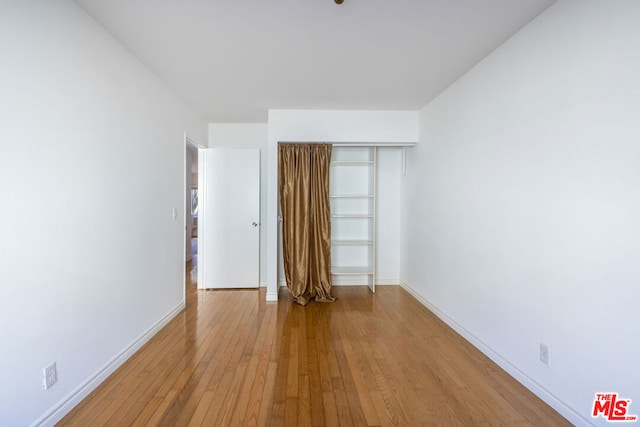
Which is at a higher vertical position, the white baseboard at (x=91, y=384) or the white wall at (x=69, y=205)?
the white wall at (x=69, y=205)

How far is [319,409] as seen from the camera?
5.84 feet

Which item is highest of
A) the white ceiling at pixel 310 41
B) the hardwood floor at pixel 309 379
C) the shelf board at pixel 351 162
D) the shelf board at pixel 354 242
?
the white ceiling at pixel 310 41

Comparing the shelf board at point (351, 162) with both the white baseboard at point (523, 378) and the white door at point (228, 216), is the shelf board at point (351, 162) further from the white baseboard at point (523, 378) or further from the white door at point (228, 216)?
Result: the white baseboard at point (523, 378)

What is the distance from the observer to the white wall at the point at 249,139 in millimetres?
4402

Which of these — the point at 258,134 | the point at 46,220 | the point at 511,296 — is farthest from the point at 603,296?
the point at 258,134

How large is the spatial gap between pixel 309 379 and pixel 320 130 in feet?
9.29

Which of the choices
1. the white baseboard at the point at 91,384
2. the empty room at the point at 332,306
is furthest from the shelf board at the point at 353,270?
the white baseboard at the point at 91,384

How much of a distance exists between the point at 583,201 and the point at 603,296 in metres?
0.51

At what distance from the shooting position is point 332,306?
143 inches

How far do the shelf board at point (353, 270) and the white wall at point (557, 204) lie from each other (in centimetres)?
143

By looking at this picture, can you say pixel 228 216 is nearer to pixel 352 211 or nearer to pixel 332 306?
pixel 352 211

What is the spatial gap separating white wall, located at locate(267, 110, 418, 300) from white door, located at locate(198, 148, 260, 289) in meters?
0.54

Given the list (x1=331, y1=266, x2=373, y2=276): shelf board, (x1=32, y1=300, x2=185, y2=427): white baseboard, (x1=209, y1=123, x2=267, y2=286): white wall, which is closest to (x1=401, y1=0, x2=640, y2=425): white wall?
(x1=331, y1=266, x2=373, y2=276): shelf board

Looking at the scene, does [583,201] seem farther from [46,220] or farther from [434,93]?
[46,220]
